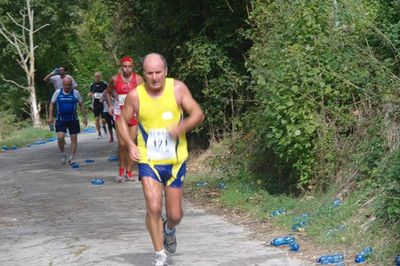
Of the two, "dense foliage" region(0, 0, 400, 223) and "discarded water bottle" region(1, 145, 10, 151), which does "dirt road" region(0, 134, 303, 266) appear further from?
"discarded water bottle" region(1, 145, 10, 151)

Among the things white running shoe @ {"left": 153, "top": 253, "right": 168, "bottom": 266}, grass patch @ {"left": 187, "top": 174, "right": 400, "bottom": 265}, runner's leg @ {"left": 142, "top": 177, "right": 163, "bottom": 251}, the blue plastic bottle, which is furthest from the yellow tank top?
the blue plastic bottle

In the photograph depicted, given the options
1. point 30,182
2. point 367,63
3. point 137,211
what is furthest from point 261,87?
point 30,182

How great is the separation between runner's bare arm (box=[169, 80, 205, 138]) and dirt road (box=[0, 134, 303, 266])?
1.35m

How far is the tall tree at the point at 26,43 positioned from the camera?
4100 centimetres

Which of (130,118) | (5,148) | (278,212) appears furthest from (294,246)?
(5,148)

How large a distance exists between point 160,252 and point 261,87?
4.02 metres

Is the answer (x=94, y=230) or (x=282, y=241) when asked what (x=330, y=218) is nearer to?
(x=282, y=241)

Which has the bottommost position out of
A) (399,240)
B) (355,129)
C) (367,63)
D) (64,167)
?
(64,167)

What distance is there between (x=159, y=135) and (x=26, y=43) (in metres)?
38.6

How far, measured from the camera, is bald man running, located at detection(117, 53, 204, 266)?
278 inches

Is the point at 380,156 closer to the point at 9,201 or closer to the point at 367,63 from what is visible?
the point at 367,63

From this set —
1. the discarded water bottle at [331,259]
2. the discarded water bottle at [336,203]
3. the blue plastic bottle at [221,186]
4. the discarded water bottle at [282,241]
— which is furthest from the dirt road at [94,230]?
the discarded water bottle at [336,203]

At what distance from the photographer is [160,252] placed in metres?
7.07

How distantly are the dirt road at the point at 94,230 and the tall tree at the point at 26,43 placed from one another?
27.4 meters
